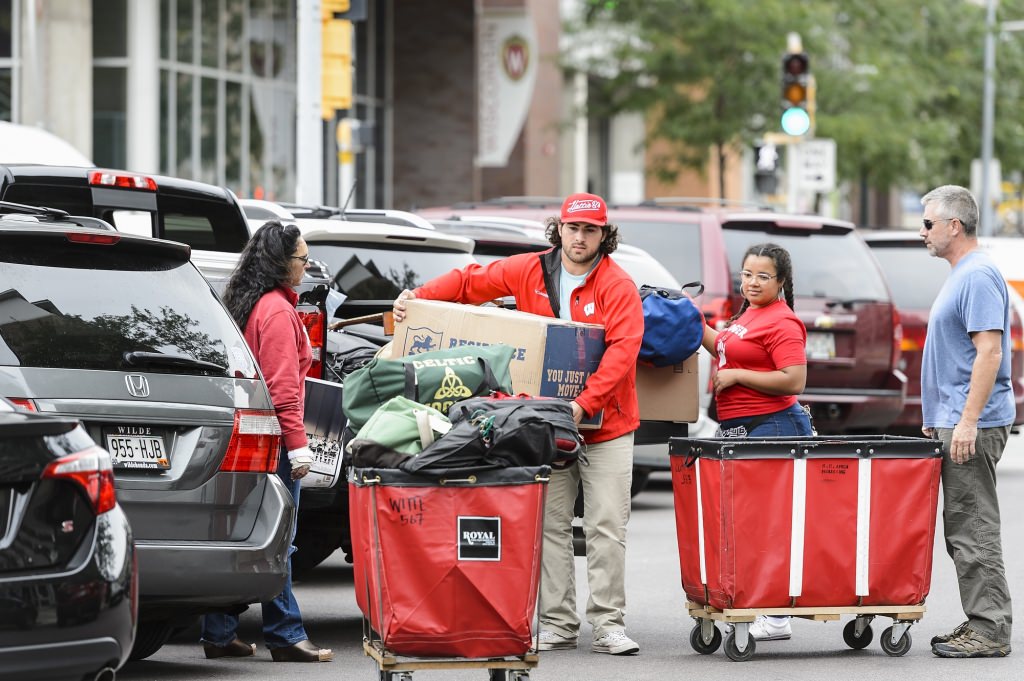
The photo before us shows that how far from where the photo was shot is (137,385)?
6.54m

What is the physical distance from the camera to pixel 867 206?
6969 centimetres

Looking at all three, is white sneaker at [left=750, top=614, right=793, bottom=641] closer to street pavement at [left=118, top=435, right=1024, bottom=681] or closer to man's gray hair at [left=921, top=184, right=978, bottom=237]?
street pavement at [left=118, top=435, right=1024, bottom=681]

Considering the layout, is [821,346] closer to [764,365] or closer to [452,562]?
[764,365]

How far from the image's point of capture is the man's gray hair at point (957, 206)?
27.0 ft

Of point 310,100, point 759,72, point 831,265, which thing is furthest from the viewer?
point 759,72

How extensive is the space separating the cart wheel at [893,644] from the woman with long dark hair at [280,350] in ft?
8.09

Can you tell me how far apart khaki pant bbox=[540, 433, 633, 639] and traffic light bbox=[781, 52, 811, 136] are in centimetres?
1481

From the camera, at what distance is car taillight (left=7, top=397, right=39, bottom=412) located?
20.4 feet

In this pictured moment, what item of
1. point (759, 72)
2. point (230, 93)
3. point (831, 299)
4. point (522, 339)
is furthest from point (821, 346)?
point (759, 72)

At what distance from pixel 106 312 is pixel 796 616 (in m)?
3.33

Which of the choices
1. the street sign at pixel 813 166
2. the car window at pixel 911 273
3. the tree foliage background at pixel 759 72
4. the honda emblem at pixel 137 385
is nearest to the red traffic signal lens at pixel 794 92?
the street sign at pixel 813 166

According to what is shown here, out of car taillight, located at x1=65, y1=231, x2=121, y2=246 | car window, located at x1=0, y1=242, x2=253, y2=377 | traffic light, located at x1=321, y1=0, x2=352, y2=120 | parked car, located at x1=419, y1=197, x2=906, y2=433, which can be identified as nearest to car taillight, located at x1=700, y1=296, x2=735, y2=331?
parked car, located at x1=419, y1=197, x2=906, y2=433

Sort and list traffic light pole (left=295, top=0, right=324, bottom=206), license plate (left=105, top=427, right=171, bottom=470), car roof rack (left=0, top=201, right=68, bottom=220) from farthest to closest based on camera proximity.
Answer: traffic light pole (left=295, top=0, right=324, bottom=206) → car roof rack (left=0, top=201, right=68, bottom=220) → license plate (left=105, top=427, right=171, bottom=470)

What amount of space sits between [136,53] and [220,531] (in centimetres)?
1946
